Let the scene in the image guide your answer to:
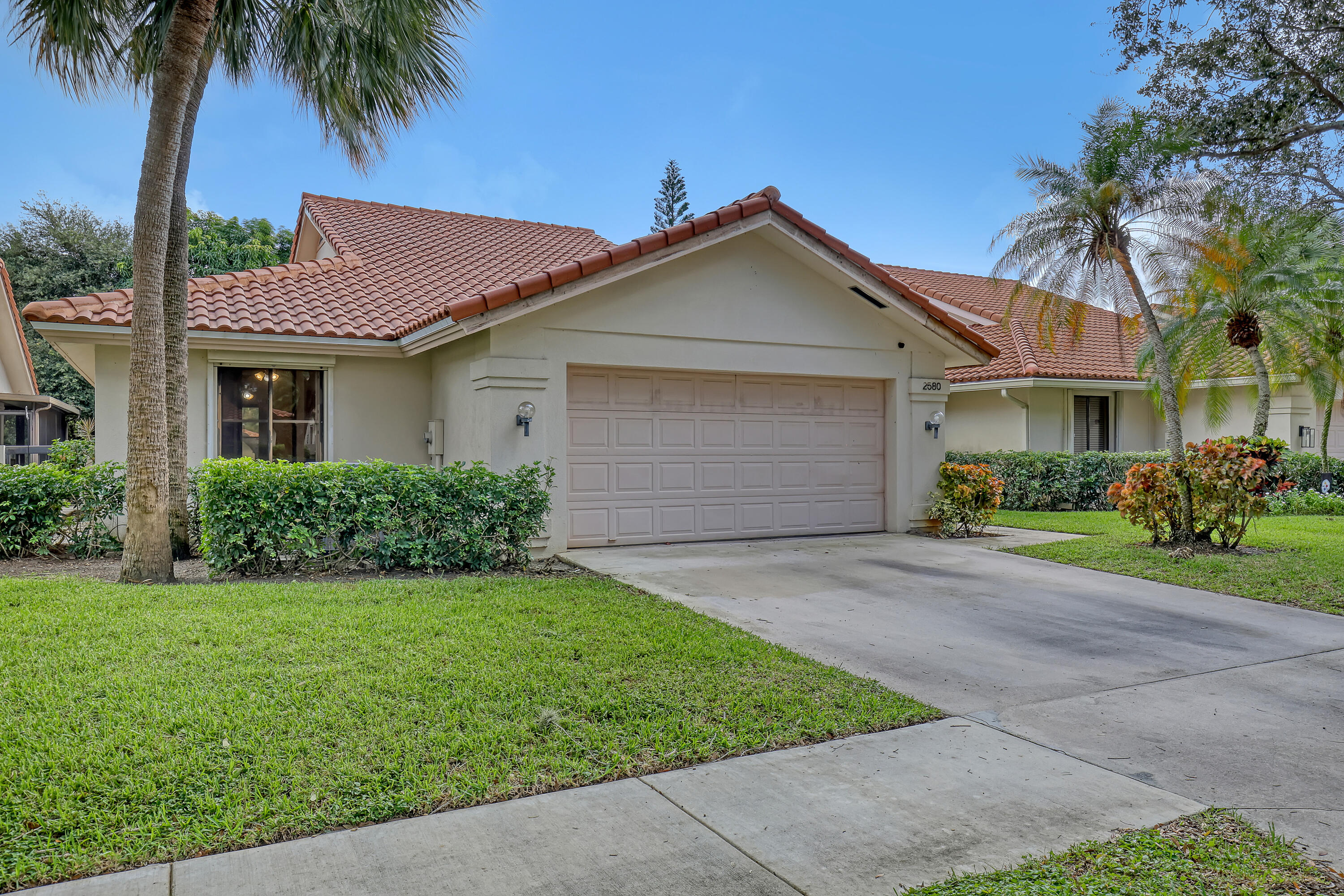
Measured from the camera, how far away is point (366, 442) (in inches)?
458

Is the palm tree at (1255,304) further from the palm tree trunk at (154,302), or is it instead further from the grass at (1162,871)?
the palm tree trunk at (154,302)

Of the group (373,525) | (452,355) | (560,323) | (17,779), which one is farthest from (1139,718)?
(452,355)

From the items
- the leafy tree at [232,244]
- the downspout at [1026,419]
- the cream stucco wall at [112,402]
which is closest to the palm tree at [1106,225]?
the downspout at [1026,419]

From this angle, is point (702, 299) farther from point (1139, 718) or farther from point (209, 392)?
point (1139, 718)

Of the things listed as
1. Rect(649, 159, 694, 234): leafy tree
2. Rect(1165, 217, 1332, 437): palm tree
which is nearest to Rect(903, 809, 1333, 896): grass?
Rect(1165, 217, 1332, 437): palm tree

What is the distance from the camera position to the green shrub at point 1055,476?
17.1m

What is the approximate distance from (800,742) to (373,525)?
5588mm

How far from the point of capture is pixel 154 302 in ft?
25.6

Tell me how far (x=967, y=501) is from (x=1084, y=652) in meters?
6.34

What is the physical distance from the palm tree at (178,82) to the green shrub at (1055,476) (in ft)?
40.9

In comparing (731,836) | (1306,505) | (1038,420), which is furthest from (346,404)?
(1306,505)

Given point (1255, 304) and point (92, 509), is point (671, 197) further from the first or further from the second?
point (92, 509)

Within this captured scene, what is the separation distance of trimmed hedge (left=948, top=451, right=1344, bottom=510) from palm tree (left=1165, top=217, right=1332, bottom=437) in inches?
86.9

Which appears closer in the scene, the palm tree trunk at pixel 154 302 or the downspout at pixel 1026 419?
the palm tree trunk at pixel 154 302
